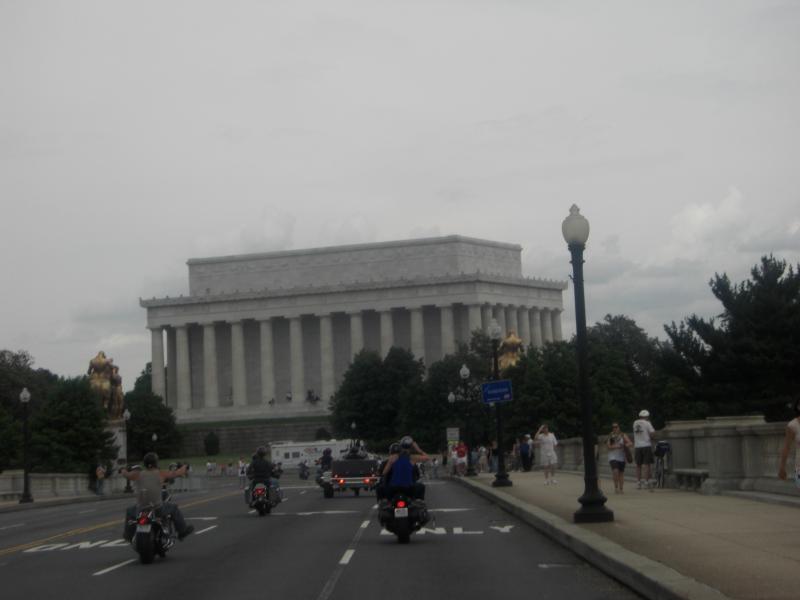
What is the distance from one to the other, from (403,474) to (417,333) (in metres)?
146

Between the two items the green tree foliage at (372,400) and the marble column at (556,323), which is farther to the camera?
the marble column at (556,323)

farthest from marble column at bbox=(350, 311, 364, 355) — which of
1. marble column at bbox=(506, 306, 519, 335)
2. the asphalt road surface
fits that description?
the asphalt road surface

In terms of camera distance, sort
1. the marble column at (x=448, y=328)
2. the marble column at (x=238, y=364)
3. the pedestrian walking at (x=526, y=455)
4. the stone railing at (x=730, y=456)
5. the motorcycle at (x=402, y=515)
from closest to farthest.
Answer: the motorcycle at (x=402, y=515), the stone railing at (x=730, y=456), the pedestrian walking at (x=526, y=455), the marble column at (x=448, y=328), the marble column at (x=238, y=364)

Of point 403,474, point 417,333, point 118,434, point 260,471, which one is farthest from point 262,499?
point 417,333

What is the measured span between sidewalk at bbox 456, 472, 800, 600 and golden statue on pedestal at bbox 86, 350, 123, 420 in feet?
244

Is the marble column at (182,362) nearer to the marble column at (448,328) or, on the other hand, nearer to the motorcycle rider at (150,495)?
the marble column at (448,328)

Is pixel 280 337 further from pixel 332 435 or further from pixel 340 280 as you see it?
pixel 332 435

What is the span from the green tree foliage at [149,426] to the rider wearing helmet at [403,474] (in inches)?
4553

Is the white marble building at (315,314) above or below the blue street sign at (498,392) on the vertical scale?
above

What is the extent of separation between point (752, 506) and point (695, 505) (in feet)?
5.28

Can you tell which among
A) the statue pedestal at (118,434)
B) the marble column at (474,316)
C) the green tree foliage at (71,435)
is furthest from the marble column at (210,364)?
the green tree foliage at (71,435)

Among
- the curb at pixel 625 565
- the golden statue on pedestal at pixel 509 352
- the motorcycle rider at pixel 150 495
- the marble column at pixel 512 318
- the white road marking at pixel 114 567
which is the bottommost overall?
the white road marking at pixel 114 567

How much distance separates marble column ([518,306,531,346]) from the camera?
17538 centimetres

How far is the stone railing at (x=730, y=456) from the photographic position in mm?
28688
